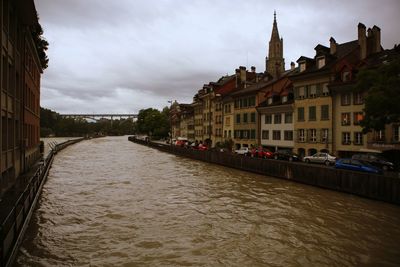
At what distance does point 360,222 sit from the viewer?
57.1 feet

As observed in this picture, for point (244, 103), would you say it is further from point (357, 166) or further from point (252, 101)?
point (357, 166)

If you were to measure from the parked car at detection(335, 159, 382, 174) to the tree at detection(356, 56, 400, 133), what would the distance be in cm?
308

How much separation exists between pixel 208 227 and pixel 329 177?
13648mm

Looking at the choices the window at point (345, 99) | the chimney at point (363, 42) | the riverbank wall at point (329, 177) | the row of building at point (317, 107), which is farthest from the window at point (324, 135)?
the riverbank wall at point (329, 177)

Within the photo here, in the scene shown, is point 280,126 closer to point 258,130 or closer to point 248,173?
point 258,130

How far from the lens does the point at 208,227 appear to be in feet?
53.6

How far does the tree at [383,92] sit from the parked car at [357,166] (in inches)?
121

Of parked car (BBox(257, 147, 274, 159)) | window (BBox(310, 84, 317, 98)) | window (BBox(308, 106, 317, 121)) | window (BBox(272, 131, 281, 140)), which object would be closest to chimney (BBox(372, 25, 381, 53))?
window (BBox(310, 84, 317, 98))

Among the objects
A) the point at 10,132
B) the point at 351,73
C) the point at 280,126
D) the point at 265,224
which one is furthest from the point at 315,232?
the point at 280,126

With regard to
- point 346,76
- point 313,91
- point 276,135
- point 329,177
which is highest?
point 346,76

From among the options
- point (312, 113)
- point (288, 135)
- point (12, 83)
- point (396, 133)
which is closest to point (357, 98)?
point (396, 133)

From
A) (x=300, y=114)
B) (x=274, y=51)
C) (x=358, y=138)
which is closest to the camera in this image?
(x=358, y=138)

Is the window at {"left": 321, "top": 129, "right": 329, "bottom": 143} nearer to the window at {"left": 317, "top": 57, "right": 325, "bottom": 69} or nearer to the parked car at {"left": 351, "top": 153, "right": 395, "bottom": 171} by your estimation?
the window at {"left": 317, "top": 57, "right": 325, "bottom": 69}

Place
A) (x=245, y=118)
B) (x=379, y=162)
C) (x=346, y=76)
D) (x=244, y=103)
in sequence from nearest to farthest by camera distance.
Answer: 1. (x=379, y=162)
2. (x=346, y=76)
3. (x=245, y=118)
4. (x=244, y=103)
